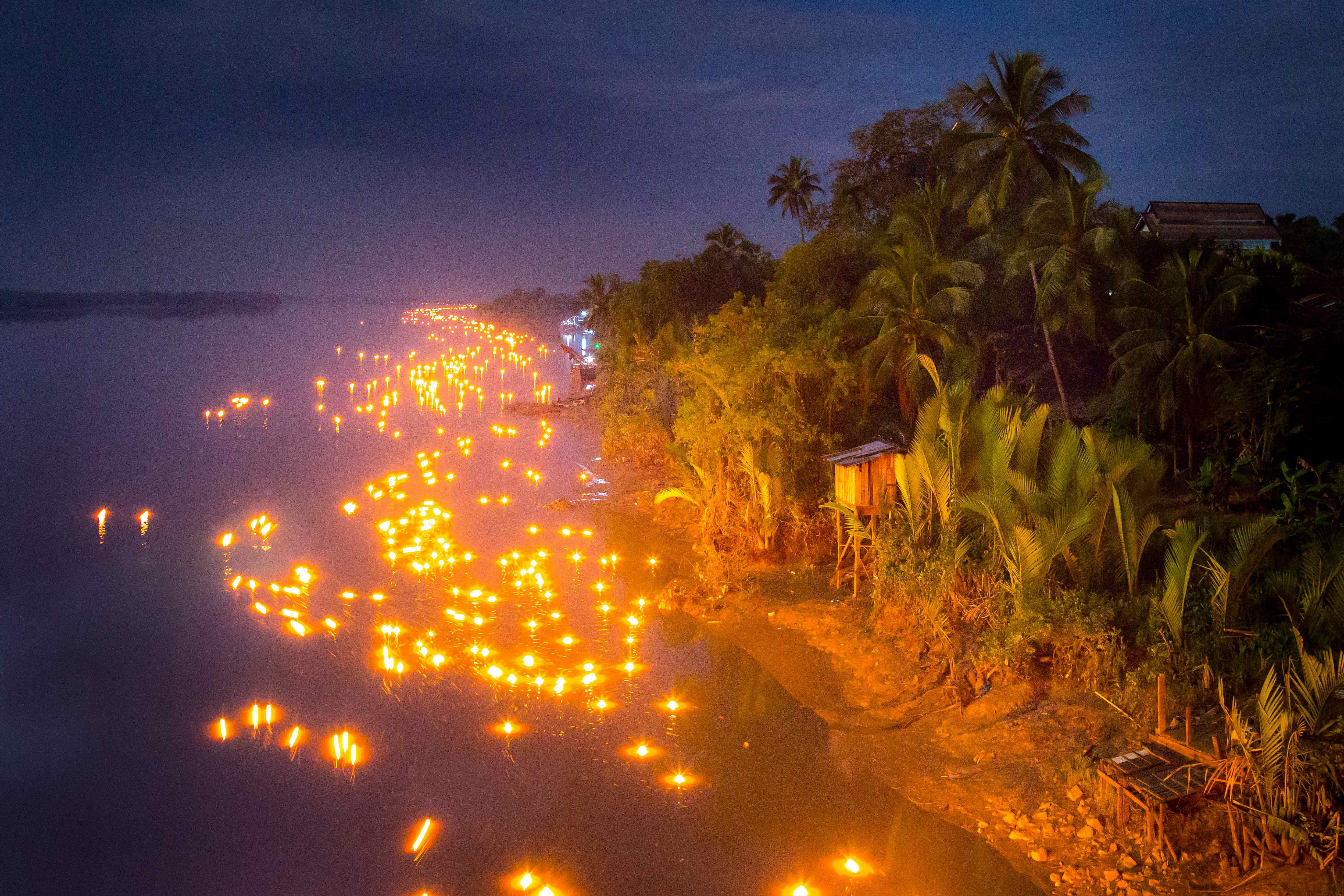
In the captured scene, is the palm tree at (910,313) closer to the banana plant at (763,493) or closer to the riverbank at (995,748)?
the banana plant at (763,493)

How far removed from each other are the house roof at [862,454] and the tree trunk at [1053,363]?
882 cm

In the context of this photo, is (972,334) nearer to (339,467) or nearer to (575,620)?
(575,620)

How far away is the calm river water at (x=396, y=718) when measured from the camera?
26.2ft

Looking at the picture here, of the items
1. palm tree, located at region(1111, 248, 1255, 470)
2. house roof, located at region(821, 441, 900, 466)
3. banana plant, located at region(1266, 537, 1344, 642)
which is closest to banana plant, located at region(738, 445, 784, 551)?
house roof, located at region(821, 441, 900, 466)

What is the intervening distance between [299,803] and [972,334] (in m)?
17.7

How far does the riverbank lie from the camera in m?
6.73

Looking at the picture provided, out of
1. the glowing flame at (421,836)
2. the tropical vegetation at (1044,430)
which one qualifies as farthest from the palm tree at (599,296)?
the glowing flame at (421,836)

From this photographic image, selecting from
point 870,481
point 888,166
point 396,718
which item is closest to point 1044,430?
point 870,481

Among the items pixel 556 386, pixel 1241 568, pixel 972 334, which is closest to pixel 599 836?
pixel 1241 568

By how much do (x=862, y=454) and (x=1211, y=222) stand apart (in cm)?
2593

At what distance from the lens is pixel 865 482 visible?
42.0 feet

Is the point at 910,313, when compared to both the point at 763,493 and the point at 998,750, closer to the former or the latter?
the point at 763,493

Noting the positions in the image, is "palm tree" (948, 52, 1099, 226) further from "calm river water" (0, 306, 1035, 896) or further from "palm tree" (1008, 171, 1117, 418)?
"calm river water" (0, 306, 1035, 896)

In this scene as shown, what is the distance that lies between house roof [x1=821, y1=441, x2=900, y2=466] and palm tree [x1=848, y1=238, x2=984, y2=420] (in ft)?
18.9
